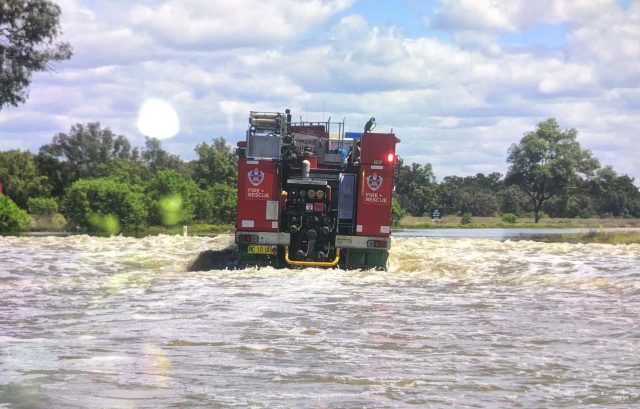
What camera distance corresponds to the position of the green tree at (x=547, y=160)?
88062mm

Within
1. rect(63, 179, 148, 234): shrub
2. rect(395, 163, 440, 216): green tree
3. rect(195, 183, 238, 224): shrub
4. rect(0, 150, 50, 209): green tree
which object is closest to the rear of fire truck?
rect(63, 179, 148, 234): shrub

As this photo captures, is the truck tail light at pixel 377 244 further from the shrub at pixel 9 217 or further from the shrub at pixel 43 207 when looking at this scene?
the shrub at pixel 43 207

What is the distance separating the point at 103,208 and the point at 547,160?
5351 cm

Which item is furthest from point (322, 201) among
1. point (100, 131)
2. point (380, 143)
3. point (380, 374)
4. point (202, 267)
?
point (100, 131)

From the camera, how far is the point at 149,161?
11312cm

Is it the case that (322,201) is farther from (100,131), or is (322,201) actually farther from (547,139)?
(100,131)

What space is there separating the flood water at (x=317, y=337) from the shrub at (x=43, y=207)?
109ft

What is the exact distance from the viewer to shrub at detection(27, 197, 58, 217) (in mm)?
52844

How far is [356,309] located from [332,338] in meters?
2.89

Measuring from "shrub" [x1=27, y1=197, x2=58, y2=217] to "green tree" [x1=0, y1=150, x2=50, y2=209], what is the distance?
18.7 feet

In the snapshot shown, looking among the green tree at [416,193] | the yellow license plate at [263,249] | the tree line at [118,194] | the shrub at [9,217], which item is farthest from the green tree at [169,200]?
the green tree at [416,193]

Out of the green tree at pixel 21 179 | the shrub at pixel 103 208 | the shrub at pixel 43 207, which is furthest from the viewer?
the green tree at pixel 21 179

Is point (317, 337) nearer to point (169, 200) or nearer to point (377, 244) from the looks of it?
point (377, 244)

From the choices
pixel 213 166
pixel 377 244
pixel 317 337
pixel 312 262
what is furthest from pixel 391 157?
pixel 213 166
